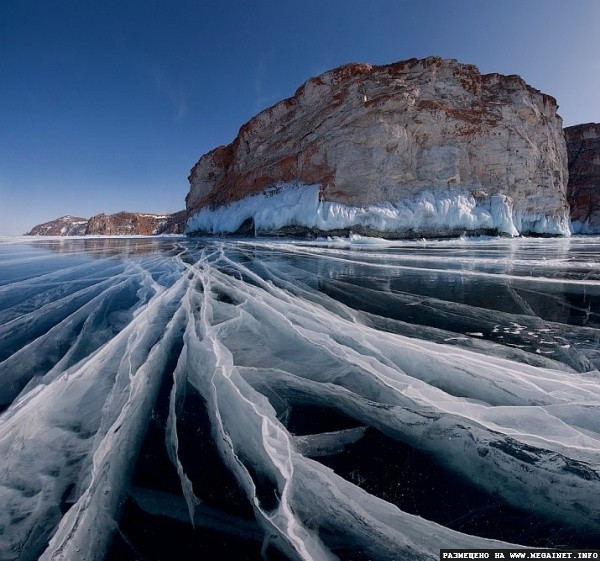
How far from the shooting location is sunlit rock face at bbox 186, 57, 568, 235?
16.5 meters

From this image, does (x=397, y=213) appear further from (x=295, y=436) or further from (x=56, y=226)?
(x=56, y=226)

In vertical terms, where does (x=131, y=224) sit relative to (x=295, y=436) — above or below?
above

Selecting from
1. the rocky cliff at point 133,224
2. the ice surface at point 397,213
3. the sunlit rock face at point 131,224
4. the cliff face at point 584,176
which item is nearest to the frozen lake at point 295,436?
the ice surface at point 397,213

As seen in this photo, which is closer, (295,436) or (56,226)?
(295,436)

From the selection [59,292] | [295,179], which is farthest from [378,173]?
[59,292]

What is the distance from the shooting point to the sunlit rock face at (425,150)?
54.2 feet

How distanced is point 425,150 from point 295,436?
64.9 ft

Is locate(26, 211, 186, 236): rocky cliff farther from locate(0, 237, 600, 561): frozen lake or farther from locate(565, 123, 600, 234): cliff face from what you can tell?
locate(565, 123, 600, 234): cliff face

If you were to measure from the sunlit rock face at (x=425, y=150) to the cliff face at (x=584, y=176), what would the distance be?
62.9ft

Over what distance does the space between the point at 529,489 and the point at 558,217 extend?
27641mm

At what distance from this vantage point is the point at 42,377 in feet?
5.57

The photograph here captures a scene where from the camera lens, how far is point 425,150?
17.2m

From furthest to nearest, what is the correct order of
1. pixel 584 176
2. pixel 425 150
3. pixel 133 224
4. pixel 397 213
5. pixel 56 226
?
pixel 56 226, pixel 133 224, pixel 584 176, pixel 425 150, pixel 397 213

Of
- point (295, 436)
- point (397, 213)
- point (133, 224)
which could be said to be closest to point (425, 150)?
point (397, 213)
